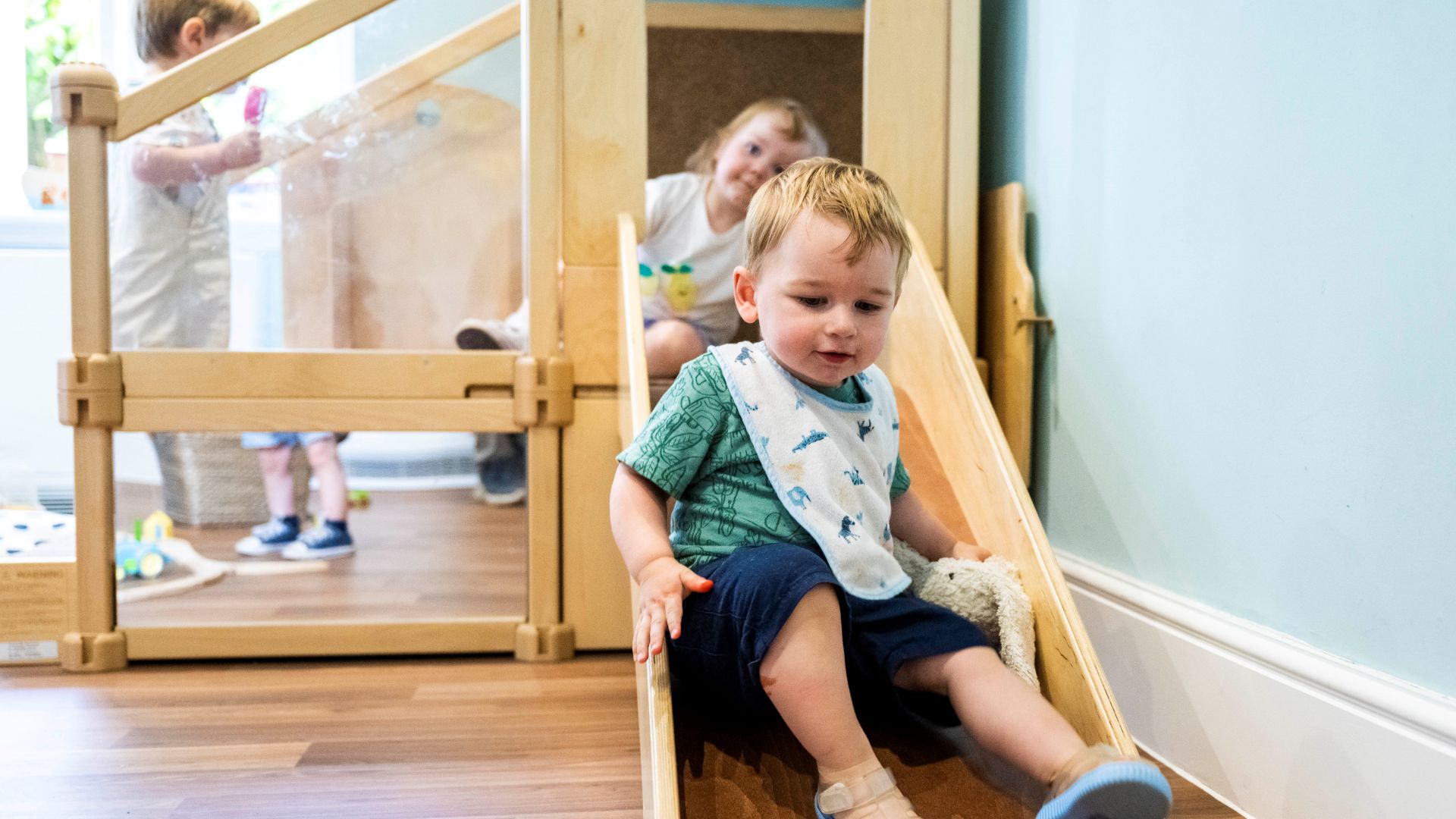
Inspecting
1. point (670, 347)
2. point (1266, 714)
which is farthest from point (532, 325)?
point (1266, 714)

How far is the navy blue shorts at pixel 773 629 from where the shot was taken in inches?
31.6

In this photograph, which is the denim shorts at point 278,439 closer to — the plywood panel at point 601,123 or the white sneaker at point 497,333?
the white sneaker at point 497,333

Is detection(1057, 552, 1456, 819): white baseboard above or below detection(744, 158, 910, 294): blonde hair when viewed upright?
below

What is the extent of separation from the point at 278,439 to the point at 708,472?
3.01 feet

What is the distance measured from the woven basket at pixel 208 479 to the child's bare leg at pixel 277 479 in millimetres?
12

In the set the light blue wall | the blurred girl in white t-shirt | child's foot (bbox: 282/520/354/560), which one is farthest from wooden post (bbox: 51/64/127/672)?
the light blue wall

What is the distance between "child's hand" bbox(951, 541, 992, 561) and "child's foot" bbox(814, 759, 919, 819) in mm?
311

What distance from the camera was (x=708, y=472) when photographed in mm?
937

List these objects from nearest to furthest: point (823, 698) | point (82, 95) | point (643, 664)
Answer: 1. point (823, 698)
2. point (643, 664)
3. point (82, 95)

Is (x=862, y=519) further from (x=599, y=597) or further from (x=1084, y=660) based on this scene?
(x=599, y=597)

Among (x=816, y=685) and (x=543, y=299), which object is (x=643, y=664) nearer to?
(x=816, y=685)

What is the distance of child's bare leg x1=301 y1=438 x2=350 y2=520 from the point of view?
1623 mm

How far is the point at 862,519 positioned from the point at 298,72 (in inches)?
42.2

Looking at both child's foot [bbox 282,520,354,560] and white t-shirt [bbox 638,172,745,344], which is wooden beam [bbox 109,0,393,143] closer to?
white t-shirt [bbox 638,172,745,344]
